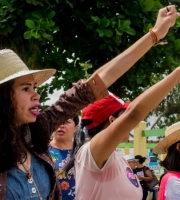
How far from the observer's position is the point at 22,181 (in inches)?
65.9

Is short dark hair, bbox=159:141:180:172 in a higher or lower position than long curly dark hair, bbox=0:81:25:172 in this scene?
lower

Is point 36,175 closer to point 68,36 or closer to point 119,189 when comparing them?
point 119,189

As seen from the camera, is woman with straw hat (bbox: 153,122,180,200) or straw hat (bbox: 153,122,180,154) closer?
woman with straw hat (bbox: 153,122,180,200)

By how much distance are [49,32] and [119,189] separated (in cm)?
140

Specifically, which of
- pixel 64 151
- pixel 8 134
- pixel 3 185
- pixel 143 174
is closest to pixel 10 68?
pixel 8 134

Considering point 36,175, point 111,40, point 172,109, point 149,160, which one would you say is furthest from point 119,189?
point 172,109

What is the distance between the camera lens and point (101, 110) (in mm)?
2240

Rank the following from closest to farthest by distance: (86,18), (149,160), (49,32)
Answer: (49,32) < (86,18) < (149,160)

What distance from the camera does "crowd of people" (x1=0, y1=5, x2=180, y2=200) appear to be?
5.59 feet

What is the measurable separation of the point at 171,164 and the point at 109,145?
1381 millimetres

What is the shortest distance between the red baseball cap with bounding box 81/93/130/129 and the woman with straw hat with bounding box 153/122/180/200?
808mm

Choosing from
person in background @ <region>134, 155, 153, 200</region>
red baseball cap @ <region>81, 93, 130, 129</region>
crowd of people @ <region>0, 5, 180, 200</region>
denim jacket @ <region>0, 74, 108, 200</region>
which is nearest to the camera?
crowd of people @ <region>0, 5, 180, 200</region>

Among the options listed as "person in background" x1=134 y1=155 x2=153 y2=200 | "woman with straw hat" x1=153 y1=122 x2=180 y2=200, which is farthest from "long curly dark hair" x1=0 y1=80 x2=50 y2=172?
"person in background" x1=134 y1=155 x2=153 y2=200

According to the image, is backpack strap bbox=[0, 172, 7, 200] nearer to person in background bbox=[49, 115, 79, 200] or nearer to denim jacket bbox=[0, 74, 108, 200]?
denim jacket bbox=[0, 74, 108, 200]
